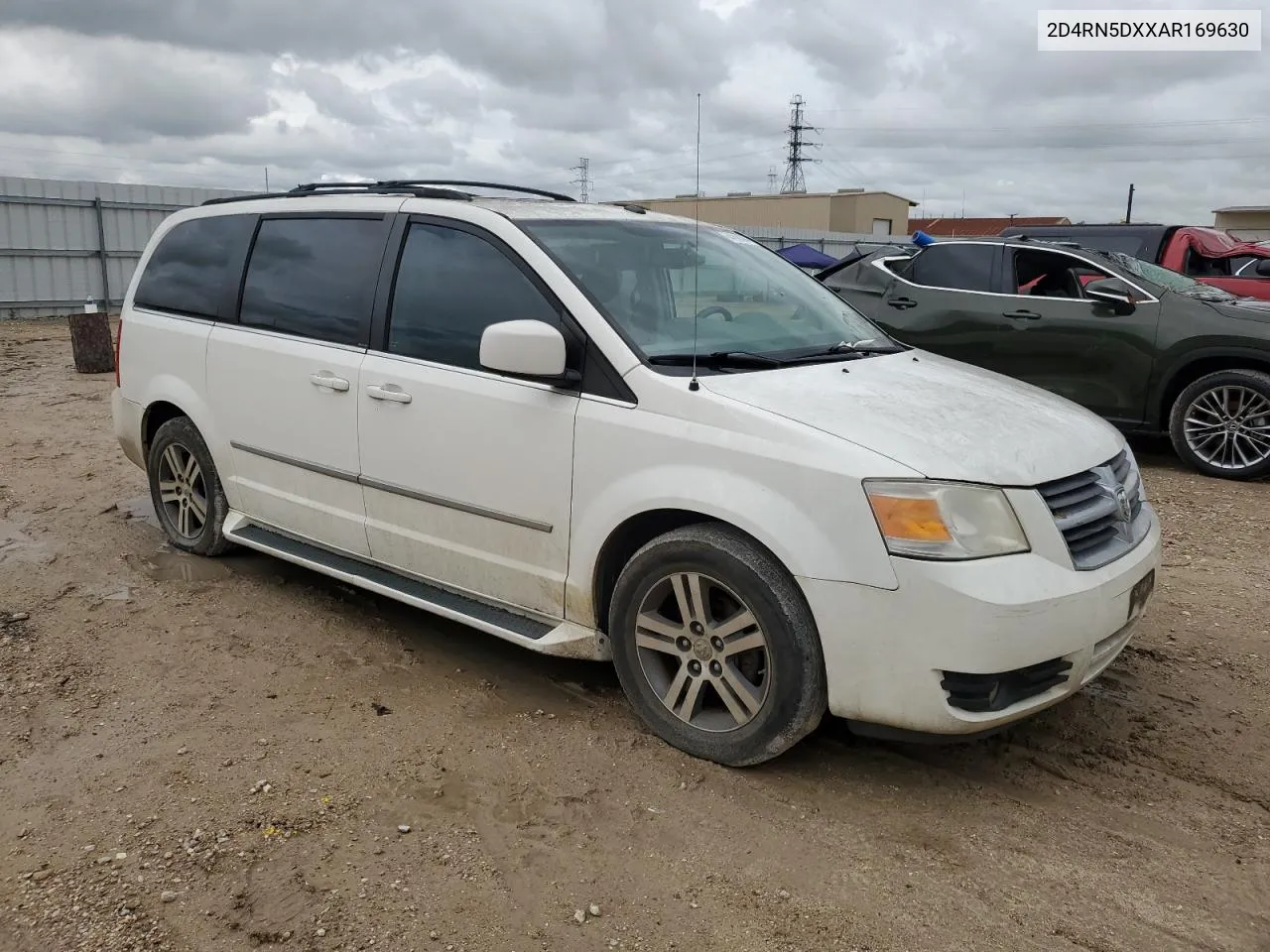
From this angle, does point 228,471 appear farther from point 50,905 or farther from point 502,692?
point 50,905

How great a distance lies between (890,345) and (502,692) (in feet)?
6.83

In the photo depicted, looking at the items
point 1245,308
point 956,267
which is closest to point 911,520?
point 1245,308

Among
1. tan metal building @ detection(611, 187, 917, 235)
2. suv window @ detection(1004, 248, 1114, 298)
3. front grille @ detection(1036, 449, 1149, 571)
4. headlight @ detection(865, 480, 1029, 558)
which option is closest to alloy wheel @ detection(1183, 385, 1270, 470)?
suv window @ detection(1004, 248, 1114, 298)

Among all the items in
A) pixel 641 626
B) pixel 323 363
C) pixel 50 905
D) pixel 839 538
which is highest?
pixel 323 363

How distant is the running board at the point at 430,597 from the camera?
359cm

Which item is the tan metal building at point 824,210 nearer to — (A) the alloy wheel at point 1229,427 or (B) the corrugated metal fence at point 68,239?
(B) the corrugated metal fence at point 68,239

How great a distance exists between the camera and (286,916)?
2.58 m

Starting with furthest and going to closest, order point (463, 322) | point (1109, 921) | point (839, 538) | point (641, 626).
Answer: point (463, 322)
point (641, 626)
point (839, 538)
point (1109, 921)

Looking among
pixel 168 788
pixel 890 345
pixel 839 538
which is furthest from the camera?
pixel 890 345

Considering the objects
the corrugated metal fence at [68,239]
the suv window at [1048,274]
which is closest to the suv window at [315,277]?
the suv window at [1048,274]

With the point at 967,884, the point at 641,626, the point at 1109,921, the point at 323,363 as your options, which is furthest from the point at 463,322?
the point at 1109,921

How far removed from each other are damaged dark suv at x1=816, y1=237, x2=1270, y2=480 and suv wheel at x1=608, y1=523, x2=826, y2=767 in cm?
567

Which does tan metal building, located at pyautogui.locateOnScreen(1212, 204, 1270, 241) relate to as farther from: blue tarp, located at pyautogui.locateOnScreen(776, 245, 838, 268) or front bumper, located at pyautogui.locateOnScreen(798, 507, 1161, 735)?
front bumper, located at pyautogui.locateOnScreen(798, 507, 1161, 735)

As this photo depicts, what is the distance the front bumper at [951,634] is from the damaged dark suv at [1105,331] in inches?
208
